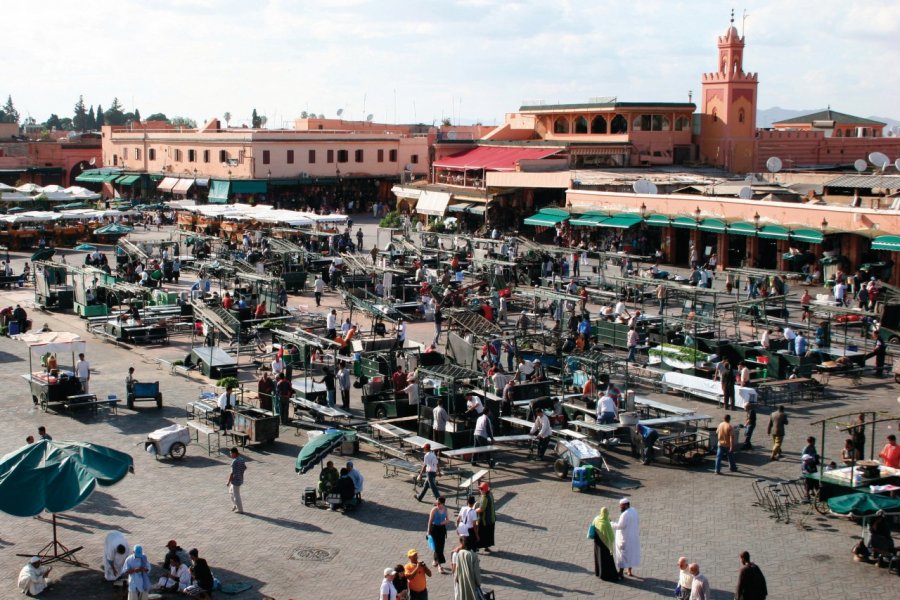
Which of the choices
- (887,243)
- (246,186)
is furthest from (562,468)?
(246,186)

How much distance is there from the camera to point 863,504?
1533 cm

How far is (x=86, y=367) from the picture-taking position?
76.9ft

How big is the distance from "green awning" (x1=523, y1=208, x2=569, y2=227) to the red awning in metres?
6.11

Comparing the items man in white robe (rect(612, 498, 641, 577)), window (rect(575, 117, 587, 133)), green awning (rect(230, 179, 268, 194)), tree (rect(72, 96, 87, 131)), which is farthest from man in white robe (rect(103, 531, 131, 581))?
tree (rect(72, 96, 87, 131))

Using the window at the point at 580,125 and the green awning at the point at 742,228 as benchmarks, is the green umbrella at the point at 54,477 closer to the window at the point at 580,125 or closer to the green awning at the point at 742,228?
the green awning at the point at 742,228

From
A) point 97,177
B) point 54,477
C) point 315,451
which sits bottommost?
point 315,451

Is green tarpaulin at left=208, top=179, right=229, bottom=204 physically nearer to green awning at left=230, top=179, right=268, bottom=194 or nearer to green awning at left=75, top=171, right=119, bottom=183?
green awning at left=230, top=179, right=268, bottom=194

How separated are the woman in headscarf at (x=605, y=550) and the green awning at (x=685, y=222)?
31839mm

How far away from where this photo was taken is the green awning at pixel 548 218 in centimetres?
5099

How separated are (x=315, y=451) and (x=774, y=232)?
2836cm

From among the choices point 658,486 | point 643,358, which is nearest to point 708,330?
point 643,358

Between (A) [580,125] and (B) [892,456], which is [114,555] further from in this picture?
(A) [580,125]

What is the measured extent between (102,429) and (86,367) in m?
2.33

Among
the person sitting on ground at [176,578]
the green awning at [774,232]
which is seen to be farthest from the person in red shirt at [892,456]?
the green awning at [774,232]
